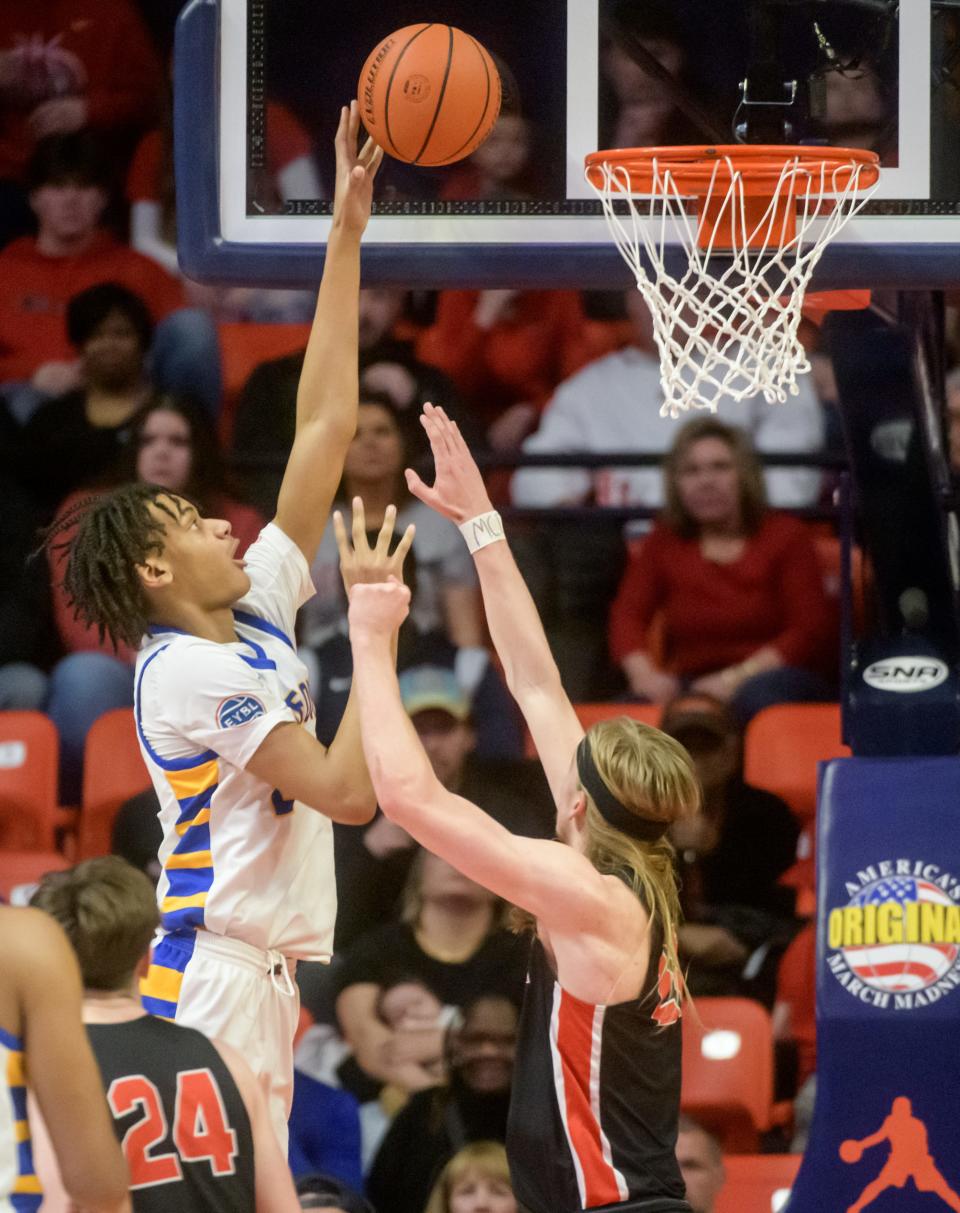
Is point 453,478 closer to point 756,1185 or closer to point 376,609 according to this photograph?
point 376,609

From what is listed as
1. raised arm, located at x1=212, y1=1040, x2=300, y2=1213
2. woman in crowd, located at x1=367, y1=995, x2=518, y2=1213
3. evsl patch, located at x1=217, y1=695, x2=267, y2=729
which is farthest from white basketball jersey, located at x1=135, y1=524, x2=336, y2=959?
woman in crowd, located at x1=367, y1=995, x2=518, y2=1213

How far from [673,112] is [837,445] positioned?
223cm

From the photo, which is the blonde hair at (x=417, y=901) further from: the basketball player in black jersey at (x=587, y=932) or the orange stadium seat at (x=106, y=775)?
the basketball player in black jersey at (x=587, y=932)

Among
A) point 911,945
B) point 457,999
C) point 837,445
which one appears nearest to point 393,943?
point 457,999

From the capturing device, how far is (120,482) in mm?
6215

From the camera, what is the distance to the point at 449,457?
370 centimetres

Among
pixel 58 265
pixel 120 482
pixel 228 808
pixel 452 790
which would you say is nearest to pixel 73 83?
pixel 58 265

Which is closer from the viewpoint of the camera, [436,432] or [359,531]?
[359,531]

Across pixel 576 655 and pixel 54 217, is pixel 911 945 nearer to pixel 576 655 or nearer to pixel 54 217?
pixel 576 655

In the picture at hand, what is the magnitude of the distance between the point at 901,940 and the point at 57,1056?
2654 millimetres

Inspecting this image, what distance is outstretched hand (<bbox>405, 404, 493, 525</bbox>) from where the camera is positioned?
3.67m

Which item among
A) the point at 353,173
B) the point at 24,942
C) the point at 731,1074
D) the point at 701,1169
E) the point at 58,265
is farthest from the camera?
the point at 58,265

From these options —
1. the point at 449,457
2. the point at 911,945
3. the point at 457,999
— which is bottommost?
the point at 457,999

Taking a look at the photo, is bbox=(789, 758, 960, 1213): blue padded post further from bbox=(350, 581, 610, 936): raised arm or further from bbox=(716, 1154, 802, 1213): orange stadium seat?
bbox=(350, 581, 610, 936): raised arm
